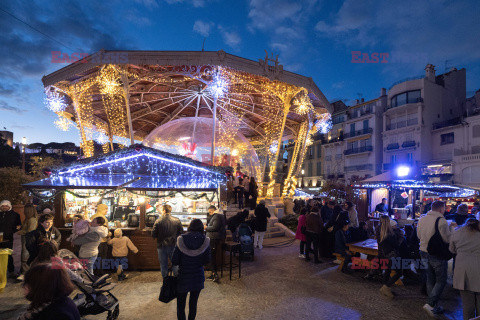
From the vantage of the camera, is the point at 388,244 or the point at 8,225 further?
the point at 8,225

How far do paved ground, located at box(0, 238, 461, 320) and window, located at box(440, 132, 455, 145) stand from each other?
89.0 feet

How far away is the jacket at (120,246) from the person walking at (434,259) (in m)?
6.21

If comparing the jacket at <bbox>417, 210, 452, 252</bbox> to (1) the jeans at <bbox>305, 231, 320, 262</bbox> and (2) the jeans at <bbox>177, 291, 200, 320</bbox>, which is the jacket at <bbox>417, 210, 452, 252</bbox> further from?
(2) the jeans at <bbox>177, 291, 200, 320</bbox>

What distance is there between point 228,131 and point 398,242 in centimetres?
1341

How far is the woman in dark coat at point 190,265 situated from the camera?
3.87m

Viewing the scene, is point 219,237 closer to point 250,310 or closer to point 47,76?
point 250,310

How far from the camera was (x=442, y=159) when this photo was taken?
28.2m

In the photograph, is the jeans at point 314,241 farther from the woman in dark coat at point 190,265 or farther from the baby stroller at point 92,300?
the baby stroller at point 92,300

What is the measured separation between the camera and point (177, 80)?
552 inches

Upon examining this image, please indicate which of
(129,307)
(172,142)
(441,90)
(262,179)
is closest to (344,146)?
(441,90)

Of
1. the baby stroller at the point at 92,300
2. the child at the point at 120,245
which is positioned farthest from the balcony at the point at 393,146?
the baby stroller at the point at 92,300

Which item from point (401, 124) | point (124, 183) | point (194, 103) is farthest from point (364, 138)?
point (124, 183)

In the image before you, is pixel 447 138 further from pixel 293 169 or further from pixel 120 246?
pixel 120 246

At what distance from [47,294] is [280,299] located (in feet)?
15.2
